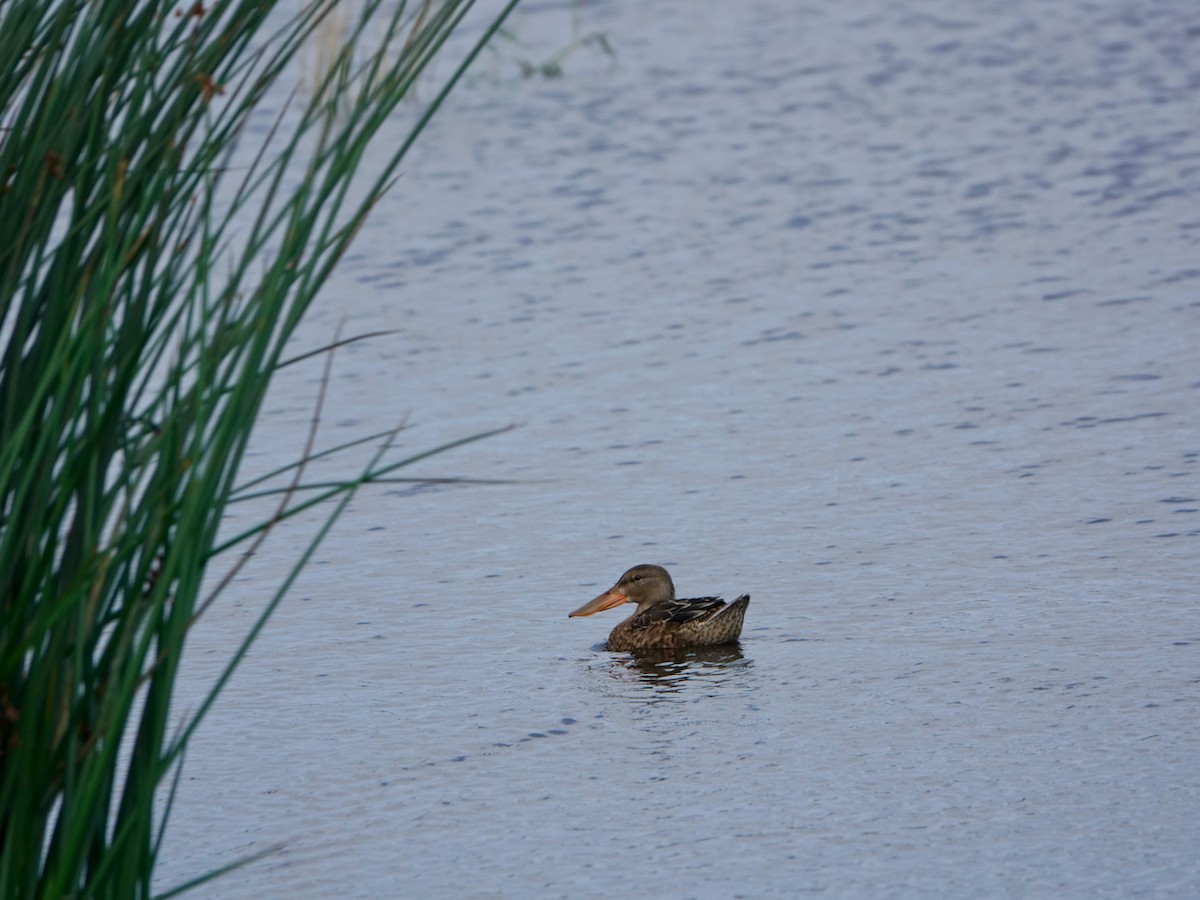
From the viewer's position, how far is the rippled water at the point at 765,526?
5.42 meters

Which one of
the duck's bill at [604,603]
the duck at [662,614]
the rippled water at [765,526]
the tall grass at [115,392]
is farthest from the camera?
the duck's bill at [604,603]

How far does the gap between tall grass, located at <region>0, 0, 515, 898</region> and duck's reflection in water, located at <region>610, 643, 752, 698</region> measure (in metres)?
3.61

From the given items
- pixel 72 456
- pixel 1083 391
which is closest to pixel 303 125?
pixel 72 456

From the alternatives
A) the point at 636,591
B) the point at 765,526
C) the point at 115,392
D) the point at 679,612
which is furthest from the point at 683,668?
the point at 115,392

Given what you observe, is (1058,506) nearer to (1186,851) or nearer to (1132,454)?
(1132,454)

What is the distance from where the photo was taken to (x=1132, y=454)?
8539mm

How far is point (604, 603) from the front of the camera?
24.4 ft

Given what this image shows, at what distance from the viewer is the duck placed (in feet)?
23.1

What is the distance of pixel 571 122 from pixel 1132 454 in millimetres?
9156

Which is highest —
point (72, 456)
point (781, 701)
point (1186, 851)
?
point (72, 456)

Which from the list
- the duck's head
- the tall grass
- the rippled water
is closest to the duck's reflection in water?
the rippled water

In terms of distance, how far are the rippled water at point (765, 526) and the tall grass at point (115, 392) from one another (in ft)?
6.64

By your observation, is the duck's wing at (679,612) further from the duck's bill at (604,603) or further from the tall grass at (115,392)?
the tall grass at (115,392)

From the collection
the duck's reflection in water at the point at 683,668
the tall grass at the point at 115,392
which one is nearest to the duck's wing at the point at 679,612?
the duck's reflection in water at the point at 683,668
